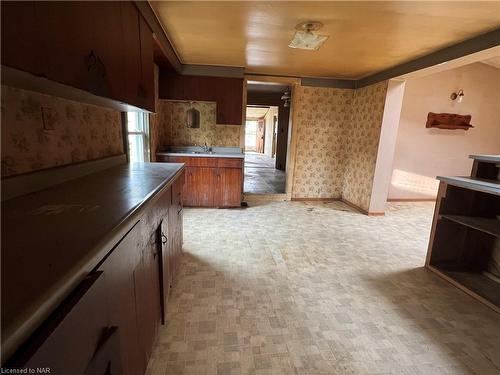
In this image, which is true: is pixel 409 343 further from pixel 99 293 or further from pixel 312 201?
pixel 312 201

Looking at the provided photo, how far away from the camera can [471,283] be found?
221 cm

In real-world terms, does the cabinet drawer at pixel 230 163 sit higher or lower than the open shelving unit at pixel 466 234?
higher

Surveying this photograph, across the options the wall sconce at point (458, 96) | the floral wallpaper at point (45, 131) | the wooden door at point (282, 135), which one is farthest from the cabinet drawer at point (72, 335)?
the wooden door at point (282, 135)

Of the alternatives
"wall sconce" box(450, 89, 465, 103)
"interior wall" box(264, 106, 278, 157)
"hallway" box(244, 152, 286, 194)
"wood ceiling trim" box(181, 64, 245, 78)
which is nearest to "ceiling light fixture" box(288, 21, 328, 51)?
"wood ceiling trim" box(181, 64, 245, 78)

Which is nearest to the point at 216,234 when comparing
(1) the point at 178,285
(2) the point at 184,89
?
(1) the point at 178,285

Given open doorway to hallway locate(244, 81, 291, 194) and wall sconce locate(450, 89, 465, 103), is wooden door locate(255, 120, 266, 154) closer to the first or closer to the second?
open doorway to hallway locate(244, 81, 291, 194)

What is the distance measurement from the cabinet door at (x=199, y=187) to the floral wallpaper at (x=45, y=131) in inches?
79.4

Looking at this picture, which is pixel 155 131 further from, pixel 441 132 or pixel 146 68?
pixel 441 132

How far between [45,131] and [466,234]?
11.4 ft

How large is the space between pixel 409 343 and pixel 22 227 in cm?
205

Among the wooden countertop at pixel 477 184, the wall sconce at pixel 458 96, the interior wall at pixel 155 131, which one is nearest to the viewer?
the wooden countertop at pixel 477 184

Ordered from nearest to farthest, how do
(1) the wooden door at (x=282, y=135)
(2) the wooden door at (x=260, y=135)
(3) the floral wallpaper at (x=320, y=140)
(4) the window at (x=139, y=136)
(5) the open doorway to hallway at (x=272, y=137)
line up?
(4) the window at (x=139, y=136) → (3) the floral wallpaper at (x=320, y=140) → (5) the open doorway to hallway at (x=272, y=137) → (1) the wooden door at (x=282, y=135) → (2) the wooden door at (x=260, y=135)

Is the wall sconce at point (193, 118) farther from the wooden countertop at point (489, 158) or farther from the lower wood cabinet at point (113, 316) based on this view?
the wooden countertop at point (489, 158)

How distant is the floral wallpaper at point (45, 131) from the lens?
1112 mm
